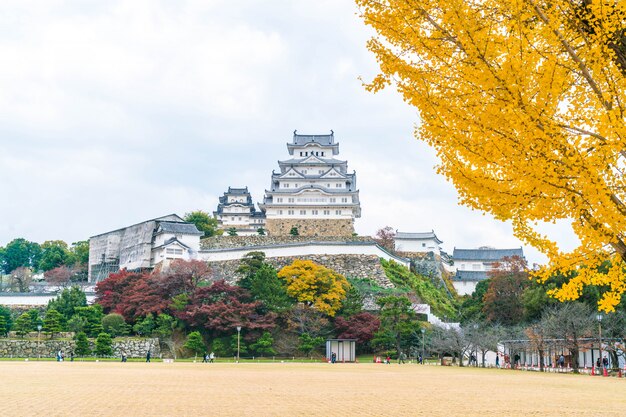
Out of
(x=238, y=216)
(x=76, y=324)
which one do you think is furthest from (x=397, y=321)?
(x=238, y=216)

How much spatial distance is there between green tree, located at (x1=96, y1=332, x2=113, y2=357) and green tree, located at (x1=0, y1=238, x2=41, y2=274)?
37906 millimetres

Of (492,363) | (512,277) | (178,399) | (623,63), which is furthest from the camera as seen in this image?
(512,277)

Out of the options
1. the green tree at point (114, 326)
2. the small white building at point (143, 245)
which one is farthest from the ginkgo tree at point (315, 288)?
the small white building at point (143, 245)

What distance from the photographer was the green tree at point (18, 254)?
244ft

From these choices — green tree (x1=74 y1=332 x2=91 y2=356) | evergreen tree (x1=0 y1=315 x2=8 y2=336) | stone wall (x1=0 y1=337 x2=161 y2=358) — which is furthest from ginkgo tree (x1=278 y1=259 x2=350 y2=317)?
evergreen tree (x1=0 y1=315 x2=8 y2=336)

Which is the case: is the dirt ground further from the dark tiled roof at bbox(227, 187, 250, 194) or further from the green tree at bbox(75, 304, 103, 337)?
the dark tiled roof at bbox(227, 187, 250, 194)

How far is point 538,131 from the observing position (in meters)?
5.40

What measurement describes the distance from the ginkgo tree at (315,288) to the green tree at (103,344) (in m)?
12.1

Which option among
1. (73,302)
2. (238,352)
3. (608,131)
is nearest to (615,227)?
(608,131)

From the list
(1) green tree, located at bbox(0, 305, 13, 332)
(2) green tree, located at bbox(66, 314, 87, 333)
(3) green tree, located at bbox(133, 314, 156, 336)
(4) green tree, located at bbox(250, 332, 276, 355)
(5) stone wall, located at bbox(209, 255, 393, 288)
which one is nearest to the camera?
(4) green tree, located at bbox(250, 332, 276, 355)

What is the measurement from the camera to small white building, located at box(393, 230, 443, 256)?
67.1 meters

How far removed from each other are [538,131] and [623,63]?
3.92ft

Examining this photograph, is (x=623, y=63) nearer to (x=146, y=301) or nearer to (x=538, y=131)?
(x=538, y=131)

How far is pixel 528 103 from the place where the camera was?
18.0ft
